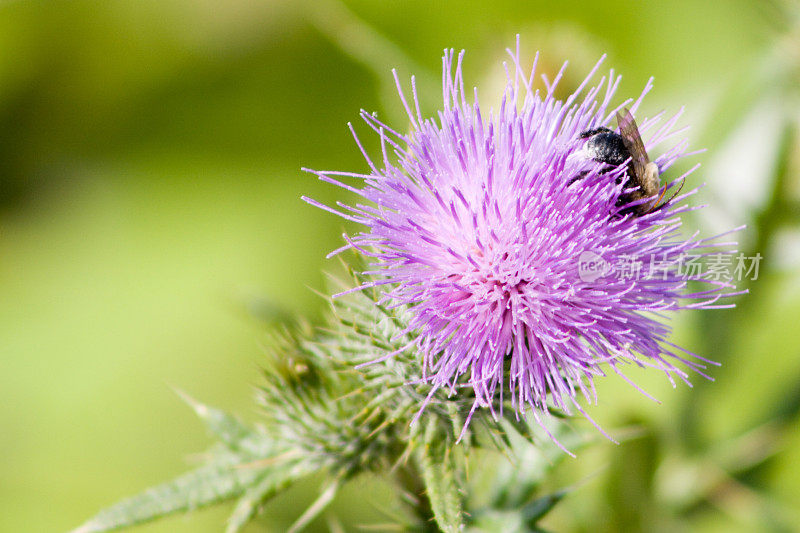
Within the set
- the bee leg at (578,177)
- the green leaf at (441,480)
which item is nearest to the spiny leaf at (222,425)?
the green leaf at (441,480)

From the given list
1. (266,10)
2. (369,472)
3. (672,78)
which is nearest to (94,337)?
(266,10)

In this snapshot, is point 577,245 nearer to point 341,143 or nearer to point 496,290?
point 496,290

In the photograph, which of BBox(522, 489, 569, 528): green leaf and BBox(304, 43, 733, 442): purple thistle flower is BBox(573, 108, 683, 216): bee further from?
BBox(522, 489, 569, 528): green leaf

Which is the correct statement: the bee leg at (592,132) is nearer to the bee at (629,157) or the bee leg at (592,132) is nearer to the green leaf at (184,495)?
the bee at (629,157)

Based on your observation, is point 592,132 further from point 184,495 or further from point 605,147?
point 184,495

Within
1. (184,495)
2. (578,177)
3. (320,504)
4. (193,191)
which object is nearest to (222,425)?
(184,495)

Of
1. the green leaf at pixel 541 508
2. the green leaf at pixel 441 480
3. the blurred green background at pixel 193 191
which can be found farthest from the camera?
the blurred green background at pixel 193 191

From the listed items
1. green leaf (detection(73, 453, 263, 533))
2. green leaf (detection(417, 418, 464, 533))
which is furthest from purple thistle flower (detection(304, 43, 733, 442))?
green leaf (detection(73, 453, 263, 533))
